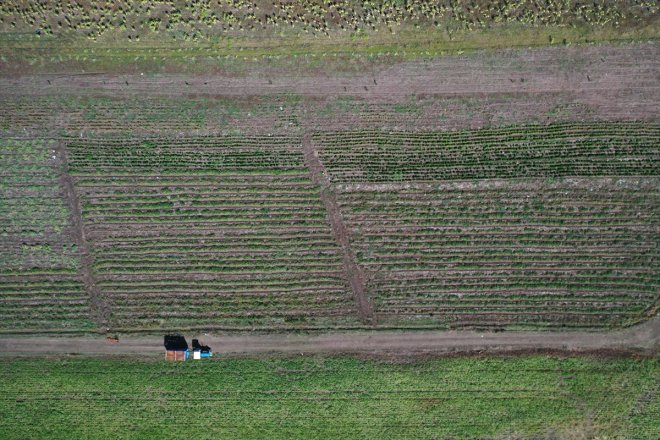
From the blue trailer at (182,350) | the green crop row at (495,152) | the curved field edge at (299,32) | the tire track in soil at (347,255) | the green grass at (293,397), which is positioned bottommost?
the green grass at (293,397)

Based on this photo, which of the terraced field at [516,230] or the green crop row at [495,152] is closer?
the terraced field at [516,230]

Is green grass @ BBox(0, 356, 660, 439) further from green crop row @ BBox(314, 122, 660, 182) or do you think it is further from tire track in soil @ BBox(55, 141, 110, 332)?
green crop row @ BBox(314, 122, 660, 182)

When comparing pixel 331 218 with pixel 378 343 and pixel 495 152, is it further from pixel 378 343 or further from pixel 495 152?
pixel 495 152

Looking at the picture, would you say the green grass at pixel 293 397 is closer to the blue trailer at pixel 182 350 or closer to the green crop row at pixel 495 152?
the blue trailer at pixel 182 350

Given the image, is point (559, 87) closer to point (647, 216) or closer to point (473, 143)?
point (473, 143)

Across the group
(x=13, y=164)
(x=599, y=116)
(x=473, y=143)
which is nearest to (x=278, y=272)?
(x=473, y=143)

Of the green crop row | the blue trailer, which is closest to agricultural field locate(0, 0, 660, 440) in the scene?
the green crop row

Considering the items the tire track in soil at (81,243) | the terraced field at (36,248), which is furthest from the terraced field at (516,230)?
the terraced field at (36,248)
